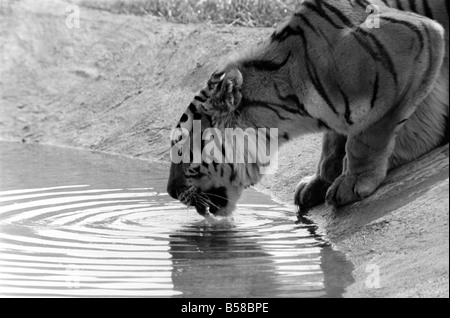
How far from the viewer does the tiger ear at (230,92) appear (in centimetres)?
601

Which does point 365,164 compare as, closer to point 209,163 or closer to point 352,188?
point 352,188

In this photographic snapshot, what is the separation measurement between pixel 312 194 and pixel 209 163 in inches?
32.2

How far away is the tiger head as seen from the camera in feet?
20.0

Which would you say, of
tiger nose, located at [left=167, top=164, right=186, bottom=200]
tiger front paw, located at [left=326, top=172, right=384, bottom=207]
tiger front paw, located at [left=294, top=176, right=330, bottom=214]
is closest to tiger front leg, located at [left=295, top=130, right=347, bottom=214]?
tiger front paw, located at [left=294, top=176, right=330, bottom=214]

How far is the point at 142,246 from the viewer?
5.82 metres

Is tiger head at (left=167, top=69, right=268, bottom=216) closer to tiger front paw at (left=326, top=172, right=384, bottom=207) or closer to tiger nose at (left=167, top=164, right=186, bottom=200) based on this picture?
tiger nose at (left=167, top=164, right=186, bottom=200)

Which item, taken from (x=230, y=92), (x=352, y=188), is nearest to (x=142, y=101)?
(x=230, y=92)

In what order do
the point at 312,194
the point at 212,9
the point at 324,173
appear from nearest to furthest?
the point at 324,173 < the point at 312,194 < the point at 212,9

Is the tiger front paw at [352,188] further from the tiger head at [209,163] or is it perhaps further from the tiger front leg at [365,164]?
the tiger head at [209,163]

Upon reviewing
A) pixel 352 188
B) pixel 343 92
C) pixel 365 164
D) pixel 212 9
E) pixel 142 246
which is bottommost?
pixel 142 246

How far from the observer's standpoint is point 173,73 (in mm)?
10336

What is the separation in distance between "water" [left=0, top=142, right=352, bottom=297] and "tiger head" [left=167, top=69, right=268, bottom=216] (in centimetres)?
19

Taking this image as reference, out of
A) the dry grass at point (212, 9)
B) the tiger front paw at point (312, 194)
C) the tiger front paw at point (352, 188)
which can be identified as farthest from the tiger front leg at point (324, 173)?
the dry grass at point (212, 9)
